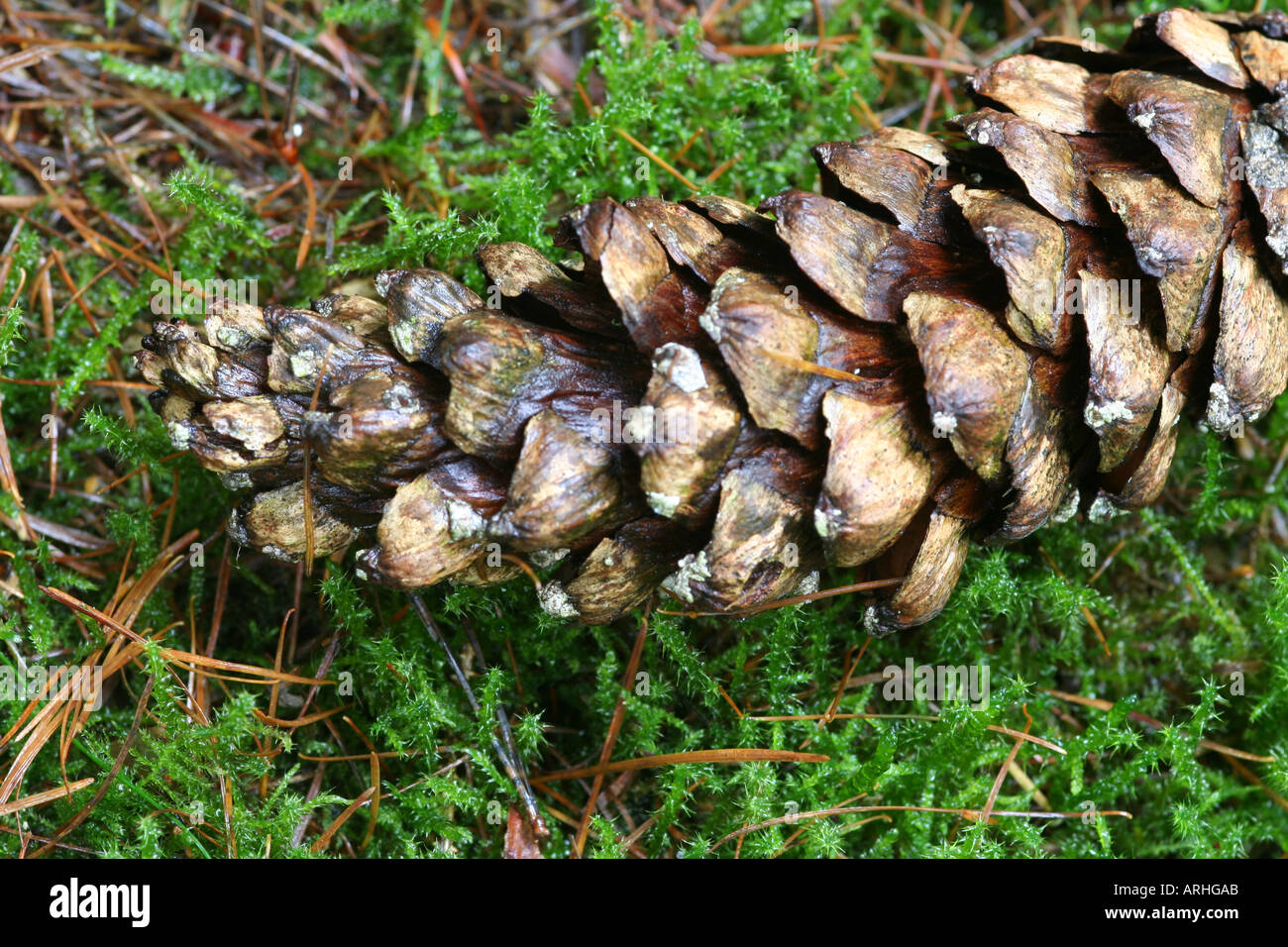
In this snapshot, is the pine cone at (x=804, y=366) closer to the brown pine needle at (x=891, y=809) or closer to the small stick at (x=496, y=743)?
the small stick at (x=496, y=743)

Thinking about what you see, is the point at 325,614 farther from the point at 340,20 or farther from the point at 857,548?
the point at 340,20

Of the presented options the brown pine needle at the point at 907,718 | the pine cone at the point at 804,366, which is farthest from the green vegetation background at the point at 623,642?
the pine cone at the point at 804,366


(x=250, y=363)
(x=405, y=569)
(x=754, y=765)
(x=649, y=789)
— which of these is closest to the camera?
(x=405, y=569)

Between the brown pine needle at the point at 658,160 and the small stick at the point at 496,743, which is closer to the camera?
the small stick at the point at 496,743

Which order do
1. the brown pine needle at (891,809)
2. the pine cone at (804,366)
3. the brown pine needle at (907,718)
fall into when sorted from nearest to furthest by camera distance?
the pine cone at (804,366)
the brown pine needle at (891,809)
the brown pine needle at (907,718)

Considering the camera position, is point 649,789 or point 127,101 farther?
point 127,101

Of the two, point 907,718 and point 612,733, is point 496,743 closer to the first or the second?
point 612,733

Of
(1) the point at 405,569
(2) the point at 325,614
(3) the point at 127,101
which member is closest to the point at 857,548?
(1) the point at 405,569

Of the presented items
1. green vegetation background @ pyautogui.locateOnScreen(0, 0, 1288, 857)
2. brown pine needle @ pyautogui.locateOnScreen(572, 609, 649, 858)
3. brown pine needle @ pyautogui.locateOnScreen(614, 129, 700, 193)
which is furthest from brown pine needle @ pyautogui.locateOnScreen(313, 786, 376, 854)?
brown pine needle @ pyautogui.locateOnScreen(614, 129, 700, 193)
